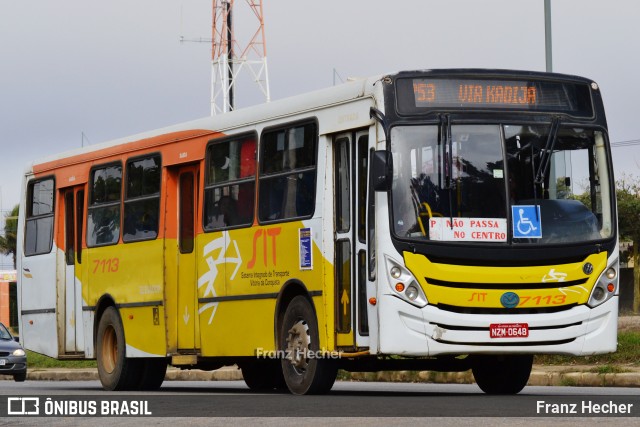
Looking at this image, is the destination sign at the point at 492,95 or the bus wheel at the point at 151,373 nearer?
the destination sign at the point at 492,95

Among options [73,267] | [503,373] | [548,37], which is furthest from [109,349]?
[548,37]

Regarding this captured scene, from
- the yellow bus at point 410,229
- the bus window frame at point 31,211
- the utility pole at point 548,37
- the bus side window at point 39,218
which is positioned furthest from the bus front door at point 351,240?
the utility pole at point 548,37

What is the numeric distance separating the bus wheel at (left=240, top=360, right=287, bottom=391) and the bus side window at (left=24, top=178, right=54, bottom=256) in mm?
4032

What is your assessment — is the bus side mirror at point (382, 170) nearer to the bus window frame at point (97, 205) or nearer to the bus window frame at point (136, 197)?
the bus window frame at point (136, 197)

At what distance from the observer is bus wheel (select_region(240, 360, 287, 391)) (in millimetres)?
20734

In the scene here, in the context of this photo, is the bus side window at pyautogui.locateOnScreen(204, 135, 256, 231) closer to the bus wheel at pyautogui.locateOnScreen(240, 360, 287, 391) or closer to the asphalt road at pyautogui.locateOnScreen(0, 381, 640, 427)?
the asphalt road at pyautogui.locateOnScreen(0, 381, 640, 427)

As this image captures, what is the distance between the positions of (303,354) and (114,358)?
18.0 feet

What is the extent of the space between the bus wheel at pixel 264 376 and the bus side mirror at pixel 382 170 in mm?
6328

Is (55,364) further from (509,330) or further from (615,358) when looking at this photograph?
(509,330)

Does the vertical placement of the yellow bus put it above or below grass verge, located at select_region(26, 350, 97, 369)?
above

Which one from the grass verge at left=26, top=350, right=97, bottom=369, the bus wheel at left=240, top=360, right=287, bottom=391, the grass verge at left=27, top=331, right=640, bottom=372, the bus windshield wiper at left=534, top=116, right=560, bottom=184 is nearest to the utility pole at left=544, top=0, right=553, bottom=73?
the grass verge at left=27, top=331, right=640, bottom=372

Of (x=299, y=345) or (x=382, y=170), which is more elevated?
(x=382, y=170)

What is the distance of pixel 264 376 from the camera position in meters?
20.9

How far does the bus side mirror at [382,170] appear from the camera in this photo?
14.8 meters
